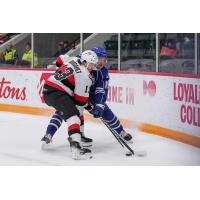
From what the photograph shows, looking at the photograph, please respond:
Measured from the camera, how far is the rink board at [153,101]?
371 centimetres

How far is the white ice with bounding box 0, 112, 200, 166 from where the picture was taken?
3379 millimetres

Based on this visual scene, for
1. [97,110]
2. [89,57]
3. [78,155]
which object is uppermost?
[89,57]

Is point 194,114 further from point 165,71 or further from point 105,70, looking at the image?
point 105,70

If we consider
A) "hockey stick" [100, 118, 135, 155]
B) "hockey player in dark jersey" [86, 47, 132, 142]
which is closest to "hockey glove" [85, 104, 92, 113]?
"hockey player in dark jersey" [86, 47, 132, 142]

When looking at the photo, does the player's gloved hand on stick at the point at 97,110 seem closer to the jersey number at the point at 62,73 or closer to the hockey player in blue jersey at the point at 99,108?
the hockey player in blue jersey at the point at 99,108

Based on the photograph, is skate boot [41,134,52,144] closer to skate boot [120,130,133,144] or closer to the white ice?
the white ice

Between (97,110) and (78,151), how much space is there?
25 centimetres

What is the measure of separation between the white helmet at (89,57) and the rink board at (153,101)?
0.67 feet

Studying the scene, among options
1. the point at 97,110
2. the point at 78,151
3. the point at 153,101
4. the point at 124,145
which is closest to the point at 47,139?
the point at 78,151

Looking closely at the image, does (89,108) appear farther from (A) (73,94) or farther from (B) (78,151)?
(B) (78,151)

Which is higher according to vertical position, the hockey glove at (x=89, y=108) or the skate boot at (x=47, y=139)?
the hockey glove at (x=89, y=108)

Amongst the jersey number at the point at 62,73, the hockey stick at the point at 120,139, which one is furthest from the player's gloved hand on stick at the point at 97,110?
the jersey number at the point at 62,73

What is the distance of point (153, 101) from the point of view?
3.87 metres

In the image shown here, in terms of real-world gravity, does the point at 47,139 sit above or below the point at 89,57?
below
